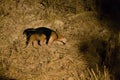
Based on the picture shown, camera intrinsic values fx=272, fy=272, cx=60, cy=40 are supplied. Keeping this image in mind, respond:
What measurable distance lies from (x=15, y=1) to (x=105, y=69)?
2.09 meters

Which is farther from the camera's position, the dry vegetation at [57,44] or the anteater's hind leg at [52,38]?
the anteater's hind leg at [52,38]

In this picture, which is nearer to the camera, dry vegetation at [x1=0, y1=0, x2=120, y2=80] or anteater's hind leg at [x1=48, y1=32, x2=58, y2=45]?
dry vegetation at [x1=0, y1=0, x2=120, y2=80]

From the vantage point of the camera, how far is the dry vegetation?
3.25m

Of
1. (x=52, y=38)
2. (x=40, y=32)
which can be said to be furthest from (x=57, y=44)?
(x=40, y=32)

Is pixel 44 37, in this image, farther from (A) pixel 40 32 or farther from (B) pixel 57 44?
(B) pixel 57 44

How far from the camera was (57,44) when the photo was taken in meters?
3.72

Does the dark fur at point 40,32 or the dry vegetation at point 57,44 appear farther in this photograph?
the dark fur at point 40,32

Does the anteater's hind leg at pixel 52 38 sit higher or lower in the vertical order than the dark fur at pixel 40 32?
lower

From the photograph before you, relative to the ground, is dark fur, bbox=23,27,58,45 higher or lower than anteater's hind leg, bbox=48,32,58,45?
higher

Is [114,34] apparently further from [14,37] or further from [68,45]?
[14,37]

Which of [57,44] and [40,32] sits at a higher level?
[40,32]

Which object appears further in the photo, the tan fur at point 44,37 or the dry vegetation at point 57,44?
the tan fur at point 44,37

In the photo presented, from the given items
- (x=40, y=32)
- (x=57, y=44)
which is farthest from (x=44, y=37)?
(x=57, y=44)

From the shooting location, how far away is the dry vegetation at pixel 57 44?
3.25 meters
